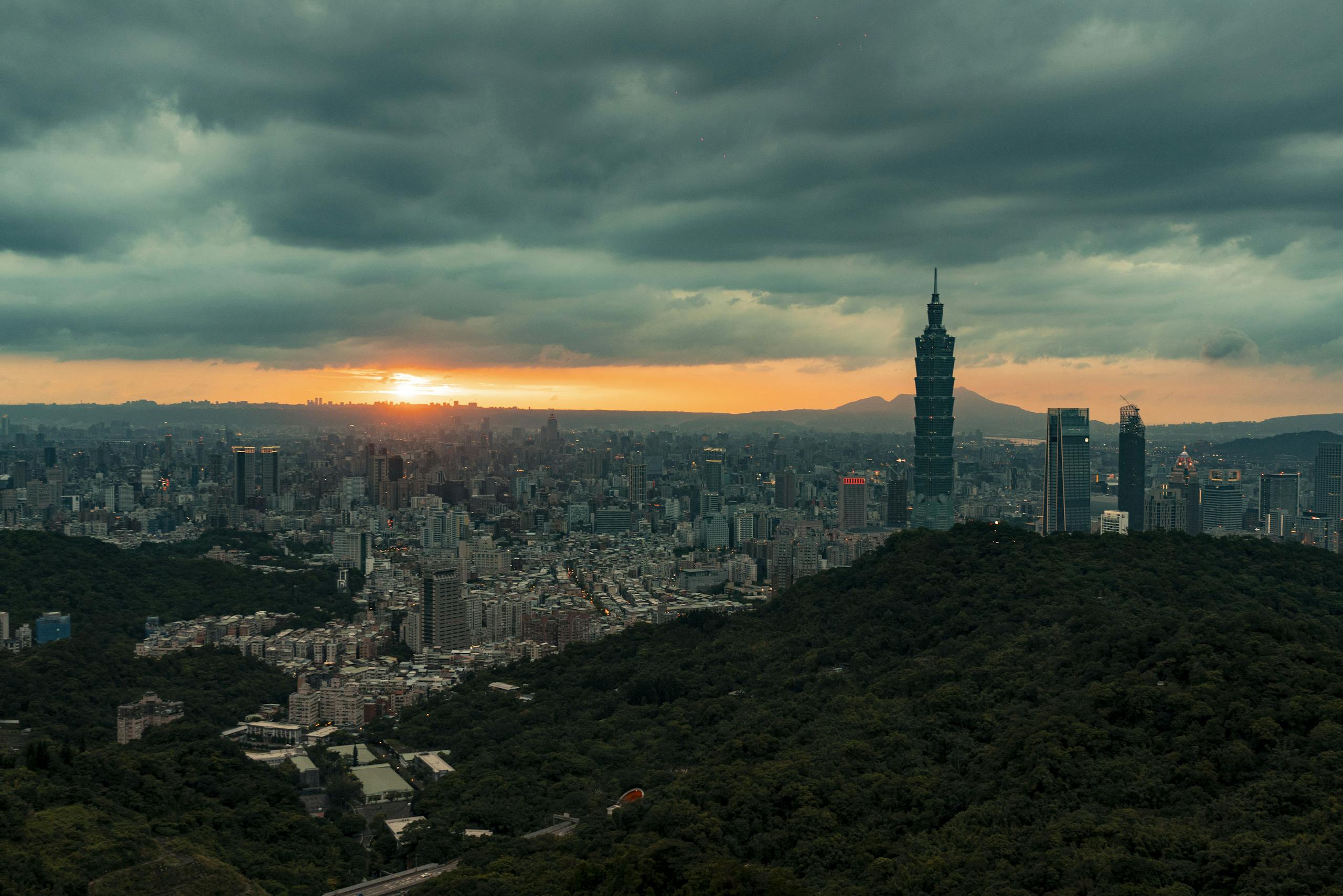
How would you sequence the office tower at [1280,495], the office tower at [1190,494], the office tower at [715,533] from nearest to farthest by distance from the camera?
the office tower at [1190,494]
the office tower at [715,533]
the office tower at [1280,495]

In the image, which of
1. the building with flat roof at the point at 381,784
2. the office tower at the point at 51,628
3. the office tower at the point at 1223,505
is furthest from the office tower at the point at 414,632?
the office tower at the point at 1223,505

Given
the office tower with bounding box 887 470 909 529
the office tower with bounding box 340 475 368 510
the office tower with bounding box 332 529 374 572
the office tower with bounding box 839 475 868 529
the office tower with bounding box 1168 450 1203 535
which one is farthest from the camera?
the office tower with bounding box 340 475 368 510

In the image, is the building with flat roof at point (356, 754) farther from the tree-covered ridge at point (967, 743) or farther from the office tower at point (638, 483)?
the office tower at point (638, 483)

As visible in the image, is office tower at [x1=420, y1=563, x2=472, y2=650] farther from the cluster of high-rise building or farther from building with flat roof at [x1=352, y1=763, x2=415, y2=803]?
the cluster of high-rise building

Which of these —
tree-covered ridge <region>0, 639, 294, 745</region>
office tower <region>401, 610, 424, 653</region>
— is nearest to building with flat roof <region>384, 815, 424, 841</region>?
tree-covered ridge <region>0, 639, 294, 745</region>

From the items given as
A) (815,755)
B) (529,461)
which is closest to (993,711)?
Answer: (815,755)

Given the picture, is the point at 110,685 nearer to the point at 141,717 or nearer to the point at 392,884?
the point at 141,717
